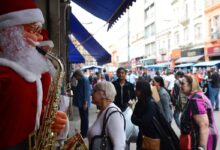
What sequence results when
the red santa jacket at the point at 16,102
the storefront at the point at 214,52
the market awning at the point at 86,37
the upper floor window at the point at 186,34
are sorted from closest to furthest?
1. the red santa jacket at the point at 16,102
2. the market awning at the point at 86,37
3. the storefront at the point at 214,52
4. the upper floor window at the point at 186,34

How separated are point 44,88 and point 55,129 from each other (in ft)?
0.90

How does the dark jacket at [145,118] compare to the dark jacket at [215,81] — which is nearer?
the dark jacket at [145,118]

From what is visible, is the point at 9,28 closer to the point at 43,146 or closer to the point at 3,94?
the point at 3,94

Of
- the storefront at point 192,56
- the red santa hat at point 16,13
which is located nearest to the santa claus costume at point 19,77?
the red santa hat at point 16,13

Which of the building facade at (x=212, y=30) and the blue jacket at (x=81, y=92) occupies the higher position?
the building facade at (x=212, y=30)

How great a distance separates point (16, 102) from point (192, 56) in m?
38.8

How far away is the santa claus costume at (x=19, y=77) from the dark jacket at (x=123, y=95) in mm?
4660

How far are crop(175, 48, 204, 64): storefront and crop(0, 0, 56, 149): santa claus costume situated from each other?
35.7 metres

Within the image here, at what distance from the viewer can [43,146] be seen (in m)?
2.04

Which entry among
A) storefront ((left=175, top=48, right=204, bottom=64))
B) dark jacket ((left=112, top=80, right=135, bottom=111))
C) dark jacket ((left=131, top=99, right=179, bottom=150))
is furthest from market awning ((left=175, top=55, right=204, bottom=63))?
dark jacket ((left=131, top=99, right=179, bottom=150))

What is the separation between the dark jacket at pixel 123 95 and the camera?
21.9ft

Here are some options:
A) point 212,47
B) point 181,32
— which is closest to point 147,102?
point 212,47

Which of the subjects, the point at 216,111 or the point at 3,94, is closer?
the point at 3,94

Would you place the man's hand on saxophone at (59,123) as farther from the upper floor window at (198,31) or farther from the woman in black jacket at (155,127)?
the upper floor window at (198,31)
